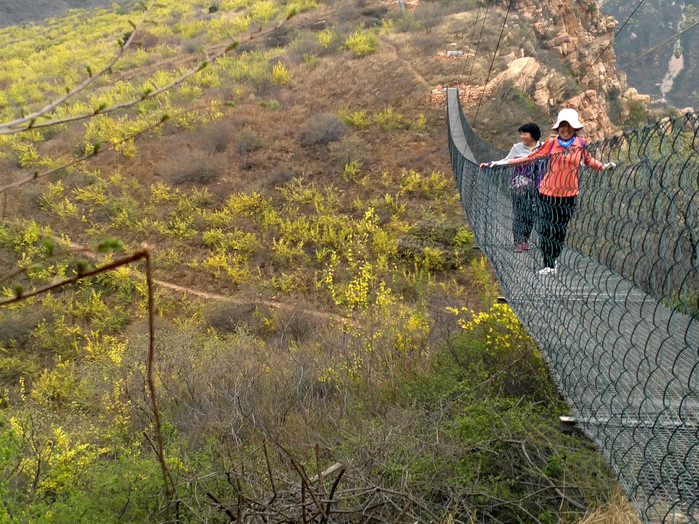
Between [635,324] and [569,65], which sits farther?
[569,65]

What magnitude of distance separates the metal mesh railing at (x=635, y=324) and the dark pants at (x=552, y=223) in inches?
1.8

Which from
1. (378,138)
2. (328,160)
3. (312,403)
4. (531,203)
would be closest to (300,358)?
(312,403)

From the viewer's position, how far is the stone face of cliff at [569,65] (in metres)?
11.4

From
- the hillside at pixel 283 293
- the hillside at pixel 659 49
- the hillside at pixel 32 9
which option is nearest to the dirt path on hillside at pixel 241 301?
the hillside at pixel 283 293

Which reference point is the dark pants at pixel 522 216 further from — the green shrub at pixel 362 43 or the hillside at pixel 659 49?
the hillside at pixel 659 49

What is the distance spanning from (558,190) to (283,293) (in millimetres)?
4682

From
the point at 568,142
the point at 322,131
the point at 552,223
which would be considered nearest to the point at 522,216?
the point at 552,223

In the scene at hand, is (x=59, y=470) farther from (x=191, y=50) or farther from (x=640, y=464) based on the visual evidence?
(x=191, y=50)

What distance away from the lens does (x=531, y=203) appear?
3449mm

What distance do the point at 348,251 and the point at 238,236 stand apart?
6.43 ft

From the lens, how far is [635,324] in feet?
7.82

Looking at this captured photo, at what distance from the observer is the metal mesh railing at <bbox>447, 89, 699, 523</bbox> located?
1647 mm

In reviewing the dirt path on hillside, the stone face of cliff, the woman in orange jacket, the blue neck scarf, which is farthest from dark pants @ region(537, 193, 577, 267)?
the stone face of cliff

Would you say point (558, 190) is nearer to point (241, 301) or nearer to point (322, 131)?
point (241, 301)
